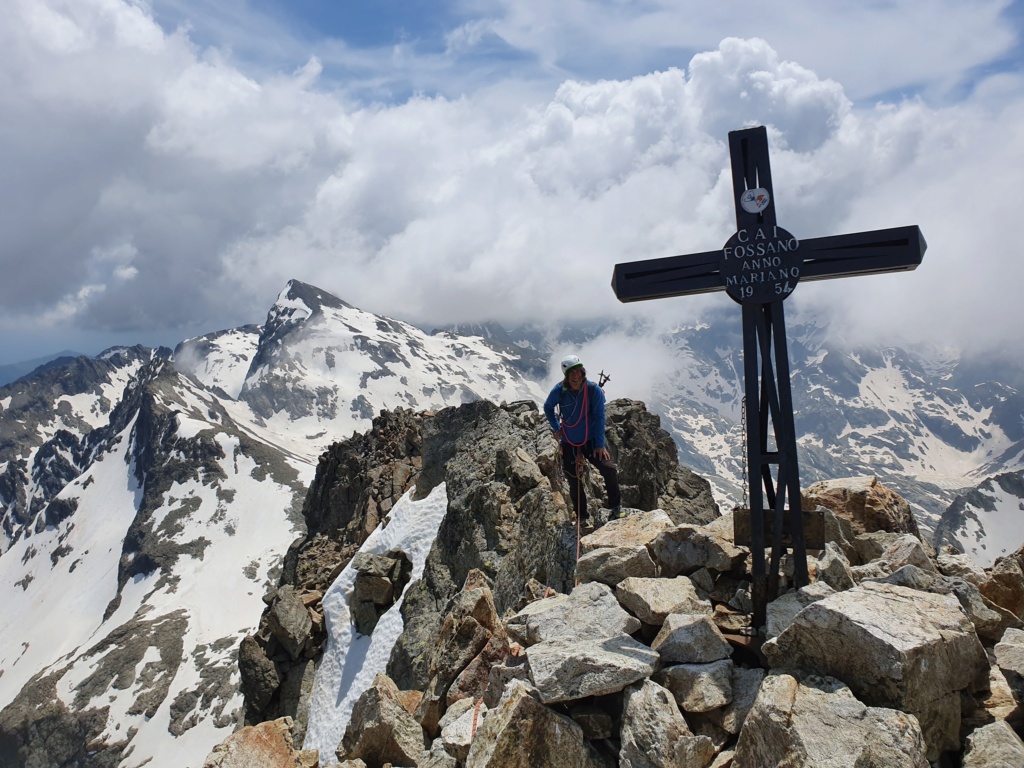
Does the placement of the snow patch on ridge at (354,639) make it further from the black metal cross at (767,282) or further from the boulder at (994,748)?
the boulder at (994,748)

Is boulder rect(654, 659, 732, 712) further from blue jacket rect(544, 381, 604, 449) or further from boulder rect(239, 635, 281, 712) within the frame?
boulder rect(239, 635, 281, 712)

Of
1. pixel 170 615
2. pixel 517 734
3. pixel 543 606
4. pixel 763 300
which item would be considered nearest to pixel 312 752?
pixel 543 606

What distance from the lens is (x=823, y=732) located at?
20.2 ft

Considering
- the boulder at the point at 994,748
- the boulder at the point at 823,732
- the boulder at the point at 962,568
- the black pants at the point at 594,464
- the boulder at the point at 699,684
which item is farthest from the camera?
the black pants at the point at 594,464

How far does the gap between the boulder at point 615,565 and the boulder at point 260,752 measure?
4.61m

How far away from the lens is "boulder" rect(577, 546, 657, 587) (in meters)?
10.2

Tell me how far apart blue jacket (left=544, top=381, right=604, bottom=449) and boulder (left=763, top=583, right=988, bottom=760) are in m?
6.58

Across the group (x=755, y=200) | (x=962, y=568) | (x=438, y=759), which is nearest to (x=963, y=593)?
(x=962, y=568)

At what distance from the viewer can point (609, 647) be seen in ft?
26.6

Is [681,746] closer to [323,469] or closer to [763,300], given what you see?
[763,300]

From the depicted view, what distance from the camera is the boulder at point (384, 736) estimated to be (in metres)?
9.48

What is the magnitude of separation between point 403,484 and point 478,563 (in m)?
22.0

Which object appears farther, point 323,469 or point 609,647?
point 323,469

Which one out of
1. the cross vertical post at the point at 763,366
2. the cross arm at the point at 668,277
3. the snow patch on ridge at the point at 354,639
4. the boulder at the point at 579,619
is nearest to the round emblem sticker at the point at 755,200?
the cross vertical post at the point at 763,366
